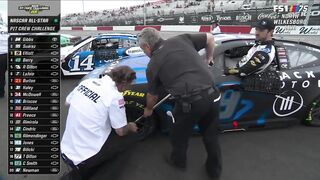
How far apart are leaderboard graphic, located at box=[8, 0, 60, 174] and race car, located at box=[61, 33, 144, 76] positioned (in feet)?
17.6

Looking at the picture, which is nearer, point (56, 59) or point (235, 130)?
point (56, 59)

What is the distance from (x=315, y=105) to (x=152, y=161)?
242 centimetres

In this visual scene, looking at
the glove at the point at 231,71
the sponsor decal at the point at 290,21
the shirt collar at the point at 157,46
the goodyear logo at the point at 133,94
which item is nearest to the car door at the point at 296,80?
the glove at the point at 231,71

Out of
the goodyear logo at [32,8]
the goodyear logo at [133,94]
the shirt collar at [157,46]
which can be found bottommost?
the goodyear logo at [133,94]

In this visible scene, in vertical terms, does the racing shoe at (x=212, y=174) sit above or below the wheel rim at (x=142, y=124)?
below

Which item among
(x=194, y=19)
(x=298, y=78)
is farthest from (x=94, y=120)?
(x=194, y=19)

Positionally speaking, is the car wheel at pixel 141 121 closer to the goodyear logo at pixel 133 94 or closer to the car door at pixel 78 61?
the goodyear logo at pixel 133 94

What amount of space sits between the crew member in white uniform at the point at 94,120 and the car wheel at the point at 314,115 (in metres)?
2.82

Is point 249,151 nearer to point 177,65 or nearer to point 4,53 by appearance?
point 177,65

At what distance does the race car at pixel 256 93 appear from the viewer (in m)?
4.07

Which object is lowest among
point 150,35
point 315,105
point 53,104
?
point 315,105

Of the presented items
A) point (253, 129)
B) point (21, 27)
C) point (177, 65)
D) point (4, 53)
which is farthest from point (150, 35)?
point (4, 53)

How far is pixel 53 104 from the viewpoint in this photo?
A: 2.74 m

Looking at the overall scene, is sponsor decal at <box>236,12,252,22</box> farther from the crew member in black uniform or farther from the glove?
the crew member in black uniform
